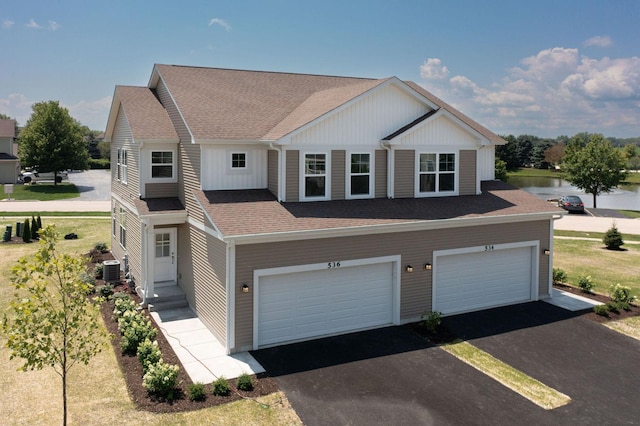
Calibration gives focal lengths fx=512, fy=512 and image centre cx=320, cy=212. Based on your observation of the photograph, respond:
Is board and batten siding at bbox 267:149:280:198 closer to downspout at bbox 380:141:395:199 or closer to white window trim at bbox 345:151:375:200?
white window trim at bbox 345:151:375:200

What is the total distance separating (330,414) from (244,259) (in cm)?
461

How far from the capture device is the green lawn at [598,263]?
2133 centimetres

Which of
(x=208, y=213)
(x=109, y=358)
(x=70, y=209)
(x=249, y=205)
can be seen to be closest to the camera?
(x=109, y=358)

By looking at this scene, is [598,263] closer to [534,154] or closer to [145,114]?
[145,114]

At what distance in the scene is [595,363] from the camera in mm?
13008

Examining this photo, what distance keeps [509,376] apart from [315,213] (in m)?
6.66

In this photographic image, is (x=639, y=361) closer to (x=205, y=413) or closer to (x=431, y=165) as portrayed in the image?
(x=431, y=165)

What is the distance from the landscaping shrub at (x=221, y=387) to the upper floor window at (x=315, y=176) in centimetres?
666

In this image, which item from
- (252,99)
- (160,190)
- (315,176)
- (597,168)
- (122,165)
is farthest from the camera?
(597,168)

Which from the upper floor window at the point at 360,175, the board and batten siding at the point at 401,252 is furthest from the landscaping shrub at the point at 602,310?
the upper floor window at the point at 360,175

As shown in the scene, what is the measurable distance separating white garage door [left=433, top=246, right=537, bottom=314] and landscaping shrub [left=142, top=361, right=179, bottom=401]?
853cm

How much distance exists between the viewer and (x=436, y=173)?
1788cm

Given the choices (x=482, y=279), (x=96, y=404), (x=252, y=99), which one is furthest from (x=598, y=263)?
(x=96, y=404)

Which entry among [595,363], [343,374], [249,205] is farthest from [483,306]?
[249,205]
